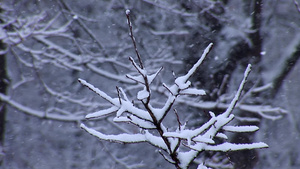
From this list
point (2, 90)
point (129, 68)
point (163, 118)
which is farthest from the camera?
point (2, 90)

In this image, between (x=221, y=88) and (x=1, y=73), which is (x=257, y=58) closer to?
(x=221, y=88)

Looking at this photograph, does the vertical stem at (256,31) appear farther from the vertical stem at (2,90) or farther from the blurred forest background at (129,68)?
the vertical stem at (2,90)

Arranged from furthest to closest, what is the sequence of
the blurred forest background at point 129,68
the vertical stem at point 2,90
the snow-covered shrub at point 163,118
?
the vertical stem at point 2,90 < the blurred forest background at point 129,68 < the snow-covered shrub at point 163,118

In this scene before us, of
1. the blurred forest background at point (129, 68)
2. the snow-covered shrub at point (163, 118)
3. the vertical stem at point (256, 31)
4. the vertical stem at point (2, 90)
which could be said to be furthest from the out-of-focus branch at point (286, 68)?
the vertical stem at point (2, 90)

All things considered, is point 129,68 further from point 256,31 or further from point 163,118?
point 163,118

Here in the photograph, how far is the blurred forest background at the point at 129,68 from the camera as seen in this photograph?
20.6ft

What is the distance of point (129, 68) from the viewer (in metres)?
6.28

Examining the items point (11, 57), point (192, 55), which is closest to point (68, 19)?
point (11, 57)

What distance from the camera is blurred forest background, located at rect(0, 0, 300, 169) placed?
20.6 ft

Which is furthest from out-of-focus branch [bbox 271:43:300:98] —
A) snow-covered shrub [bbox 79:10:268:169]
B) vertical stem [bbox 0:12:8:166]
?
vertical stem [bbox 0:12:8:166]

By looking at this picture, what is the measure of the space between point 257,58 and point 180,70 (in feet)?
7.46

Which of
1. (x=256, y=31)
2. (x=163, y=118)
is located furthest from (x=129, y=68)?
(x=163, y=118)

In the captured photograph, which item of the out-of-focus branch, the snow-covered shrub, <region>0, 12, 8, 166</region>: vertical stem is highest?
the out-of-focus branch

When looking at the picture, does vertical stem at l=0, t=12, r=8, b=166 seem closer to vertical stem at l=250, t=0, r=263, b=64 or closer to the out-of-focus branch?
vertical stem at l=250, t=0, r=263, b=64
